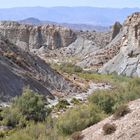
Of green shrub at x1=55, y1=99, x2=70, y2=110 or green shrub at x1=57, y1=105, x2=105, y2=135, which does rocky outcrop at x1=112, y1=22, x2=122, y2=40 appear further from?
green shrub at x1=57, y1=105, x2=105, y2=135

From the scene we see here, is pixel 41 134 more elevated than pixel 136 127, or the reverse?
pixel 136 127

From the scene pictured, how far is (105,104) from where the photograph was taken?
1340 inches

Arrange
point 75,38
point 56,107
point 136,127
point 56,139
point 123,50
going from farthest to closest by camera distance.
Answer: point 75,38
point 123,50
point 56,107
point 56,139
point 136,127

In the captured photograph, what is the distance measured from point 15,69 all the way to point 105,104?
59.8ft

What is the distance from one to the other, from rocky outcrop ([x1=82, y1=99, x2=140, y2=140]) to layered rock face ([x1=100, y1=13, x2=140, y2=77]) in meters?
55.4

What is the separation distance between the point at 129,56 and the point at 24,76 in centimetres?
3648

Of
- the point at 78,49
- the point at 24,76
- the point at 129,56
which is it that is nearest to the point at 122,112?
the point at 24,76

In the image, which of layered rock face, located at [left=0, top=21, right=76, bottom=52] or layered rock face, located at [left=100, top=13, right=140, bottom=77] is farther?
layered rock face, located at [left=0, top=21, right=76, bottom=52]

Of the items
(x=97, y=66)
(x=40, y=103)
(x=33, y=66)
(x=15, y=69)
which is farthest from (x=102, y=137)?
(x=97, y=66)

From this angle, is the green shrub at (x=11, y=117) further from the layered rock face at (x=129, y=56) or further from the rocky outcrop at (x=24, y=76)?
the layered rock face at (x=129, y=56)

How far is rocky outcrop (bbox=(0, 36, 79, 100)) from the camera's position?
148 feet

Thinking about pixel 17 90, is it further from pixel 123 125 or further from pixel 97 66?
pixel 97 66

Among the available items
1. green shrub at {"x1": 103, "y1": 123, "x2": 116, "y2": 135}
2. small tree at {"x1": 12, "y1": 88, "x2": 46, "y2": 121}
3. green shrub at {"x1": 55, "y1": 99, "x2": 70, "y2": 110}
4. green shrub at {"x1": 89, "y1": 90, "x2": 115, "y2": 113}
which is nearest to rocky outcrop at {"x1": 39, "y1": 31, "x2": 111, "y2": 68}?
green shrub at {"x1": 55, "y1": 99, "x2": 70, "y2": 110}

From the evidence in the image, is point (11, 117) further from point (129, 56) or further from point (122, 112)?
point (129, 56)
